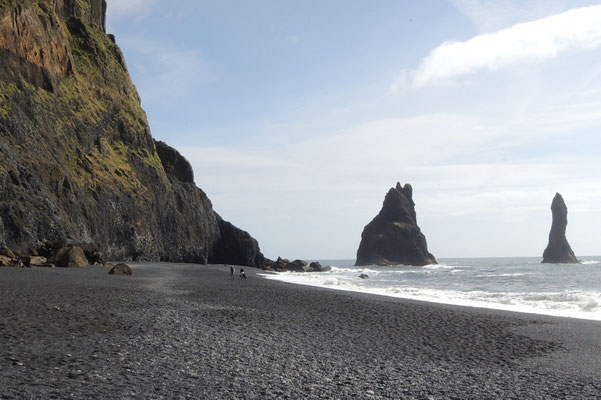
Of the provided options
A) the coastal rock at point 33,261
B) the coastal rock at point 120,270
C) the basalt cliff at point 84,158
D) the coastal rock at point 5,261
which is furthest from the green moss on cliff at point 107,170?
the coastal rock at point 120,270

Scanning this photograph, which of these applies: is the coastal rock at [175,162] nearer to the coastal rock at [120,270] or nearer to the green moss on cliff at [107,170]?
the green moss on cliff at [107,170]

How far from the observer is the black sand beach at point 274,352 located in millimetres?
6973

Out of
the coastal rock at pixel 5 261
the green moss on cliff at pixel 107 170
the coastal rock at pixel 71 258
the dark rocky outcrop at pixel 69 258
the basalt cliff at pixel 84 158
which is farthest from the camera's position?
the green moss on cliff at pixel 107 170

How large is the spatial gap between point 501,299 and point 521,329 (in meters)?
11.0

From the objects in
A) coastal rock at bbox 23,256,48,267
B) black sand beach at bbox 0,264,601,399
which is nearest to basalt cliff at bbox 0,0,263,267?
coastal rock at bbox 23,256,48,267

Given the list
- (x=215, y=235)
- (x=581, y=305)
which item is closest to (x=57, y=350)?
(x=581, y=305)

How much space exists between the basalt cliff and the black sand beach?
28248mm

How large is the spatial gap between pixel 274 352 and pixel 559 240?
17801 cm

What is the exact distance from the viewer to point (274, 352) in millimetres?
9578

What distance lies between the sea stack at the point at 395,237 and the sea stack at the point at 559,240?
41408 millimetres

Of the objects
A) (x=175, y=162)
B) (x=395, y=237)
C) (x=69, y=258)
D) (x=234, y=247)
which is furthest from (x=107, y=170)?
(x=395, y=237)

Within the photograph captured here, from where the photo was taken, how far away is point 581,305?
2072 cm

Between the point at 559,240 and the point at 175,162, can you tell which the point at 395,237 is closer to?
the point at 559,240

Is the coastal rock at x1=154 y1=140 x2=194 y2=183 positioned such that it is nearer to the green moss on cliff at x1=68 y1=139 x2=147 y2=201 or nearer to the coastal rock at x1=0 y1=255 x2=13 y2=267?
the green moss on cliff at x1=68 y1=139 x2=147 y2=201
